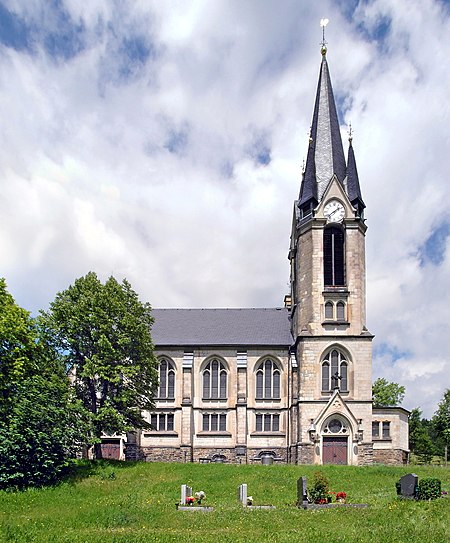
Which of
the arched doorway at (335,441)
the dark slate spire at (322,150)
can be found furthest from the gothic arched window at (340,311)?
the dark slate spire at (322,150)

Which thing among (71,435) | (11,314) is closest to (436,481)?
(71,435)

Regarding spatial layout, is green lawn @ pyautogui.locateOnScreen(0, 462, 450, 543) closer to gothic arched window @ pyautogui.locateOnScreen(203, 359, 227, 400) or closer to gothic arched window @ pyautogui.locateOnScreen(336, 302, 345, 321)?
gothic arched window @ pyautogui.locateOnScreen(336, 302, 345, 321)

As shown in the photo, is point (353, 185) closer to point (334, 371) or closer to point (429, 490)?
point (334, 371)

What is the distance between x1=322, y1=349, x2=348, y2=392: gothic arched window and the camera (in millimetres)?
52312

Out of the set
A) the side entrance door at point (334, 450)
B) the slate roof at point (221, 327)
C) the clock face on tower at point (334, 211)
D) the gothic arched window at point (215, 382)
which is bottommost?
the side entrance door at point (334, 450)

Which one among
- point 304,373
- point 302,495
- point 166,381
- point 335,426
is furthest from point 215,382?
point 302,495

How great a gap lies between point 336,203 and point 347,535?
37919 mm

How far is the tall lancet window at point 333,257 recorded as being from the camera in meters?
54.8

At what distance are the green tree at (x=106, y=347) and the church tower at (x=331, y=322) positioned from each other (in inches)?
535

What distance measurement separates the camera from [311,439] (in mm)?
50938

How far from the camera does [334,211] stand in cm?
5559

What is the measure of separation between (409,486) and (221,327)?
31996 mm

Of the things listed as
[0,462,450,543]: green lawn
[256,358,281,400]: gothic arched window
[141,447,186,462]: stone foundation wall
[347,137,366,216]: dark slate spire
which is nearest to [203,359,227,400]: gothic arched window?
[256,358,281,400]: gothic arched window

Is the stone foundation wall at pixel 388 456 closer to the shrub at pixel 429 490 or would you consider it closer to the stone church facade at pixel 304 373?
the stone church facade at pixel 304 373
